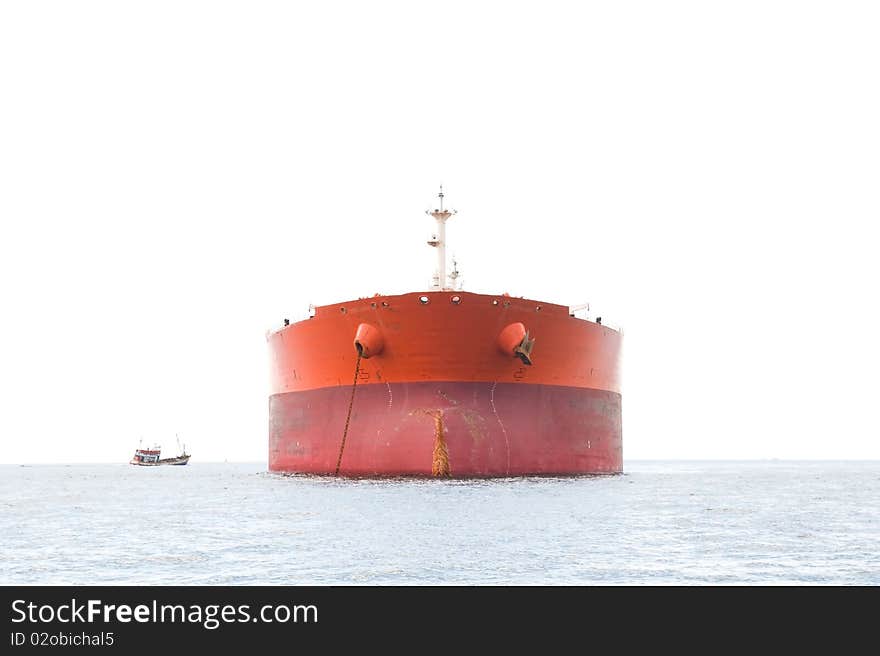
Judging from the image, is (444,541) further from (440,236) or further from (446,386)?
(440,236)

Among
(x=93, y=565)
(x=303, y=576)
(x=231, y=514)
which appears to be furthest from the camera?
(x=231, y=514)

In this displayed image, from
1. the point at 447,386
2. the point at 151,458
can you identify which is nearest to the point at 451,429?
the point at 447,386

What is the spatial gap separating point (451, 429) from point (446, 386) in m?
1.21

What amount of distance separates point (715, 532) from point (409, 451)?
33.9 ft

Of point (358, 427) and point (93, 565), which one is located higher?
point (358, 427)

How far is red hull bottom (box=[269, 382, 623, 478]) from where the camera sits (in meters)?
23.4

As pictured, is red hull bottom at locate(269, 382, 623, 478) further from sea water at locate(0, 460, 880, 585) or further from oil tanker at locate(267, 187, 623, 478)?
sea water at locate(0, 460, 880, 585)

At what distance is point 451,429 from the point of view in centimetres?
2336

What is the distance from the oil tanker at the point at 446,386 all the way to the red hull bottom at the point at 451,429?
32 millimetres
